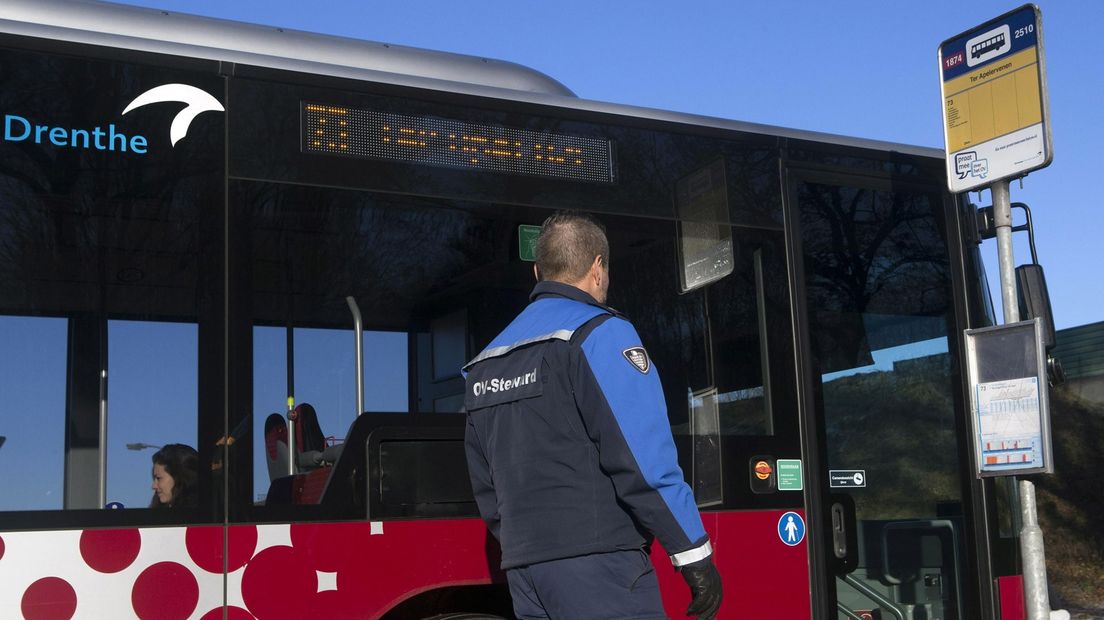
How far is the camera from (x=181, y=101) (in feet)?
14.4

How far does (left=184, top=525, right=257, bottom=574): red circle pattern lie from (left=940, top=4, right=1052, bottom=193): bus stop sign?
3364 millimetres

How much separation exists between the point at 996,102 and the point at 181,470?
3.77 m

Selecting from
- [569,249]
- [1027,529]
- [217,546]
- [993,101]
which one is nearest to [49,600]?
[217,546]

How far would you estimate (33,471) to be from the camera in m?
3.89

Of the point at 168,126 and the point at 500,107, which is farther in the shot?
the point at 500,107

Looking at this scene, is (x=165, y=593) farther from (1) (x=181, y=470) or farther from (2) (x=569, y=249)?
(2) (x=569, y=249)

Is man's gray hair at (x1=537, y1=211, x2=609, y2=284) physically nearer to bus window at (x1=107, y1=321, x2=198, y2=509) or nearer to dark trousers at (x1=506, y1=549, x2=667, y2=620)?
dark trousers at (x1=506, y1=549, x2=667, y2=620)

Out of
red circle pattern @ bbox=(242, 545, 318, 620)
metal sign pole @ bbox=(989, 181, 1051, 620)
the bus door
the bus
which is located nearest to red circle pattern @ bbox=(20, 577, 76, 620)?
the bus

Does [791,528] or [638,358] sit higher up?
[638,358]

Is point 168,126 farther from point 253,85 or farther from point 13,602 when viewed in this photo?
point 13,602

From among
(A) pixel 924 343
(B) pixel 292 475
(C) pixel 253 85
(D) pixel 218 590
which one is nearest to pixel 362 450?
(B) pixel 292 475

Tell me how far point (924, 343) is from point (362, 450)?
2.89 meters

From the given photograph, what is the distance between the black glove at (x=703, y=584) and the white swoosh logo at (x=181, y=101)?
239cm

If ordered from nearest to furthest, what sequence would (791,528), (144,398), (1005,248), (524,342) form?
(524,342) < (144,398) < (791,528) < (1005,248)
